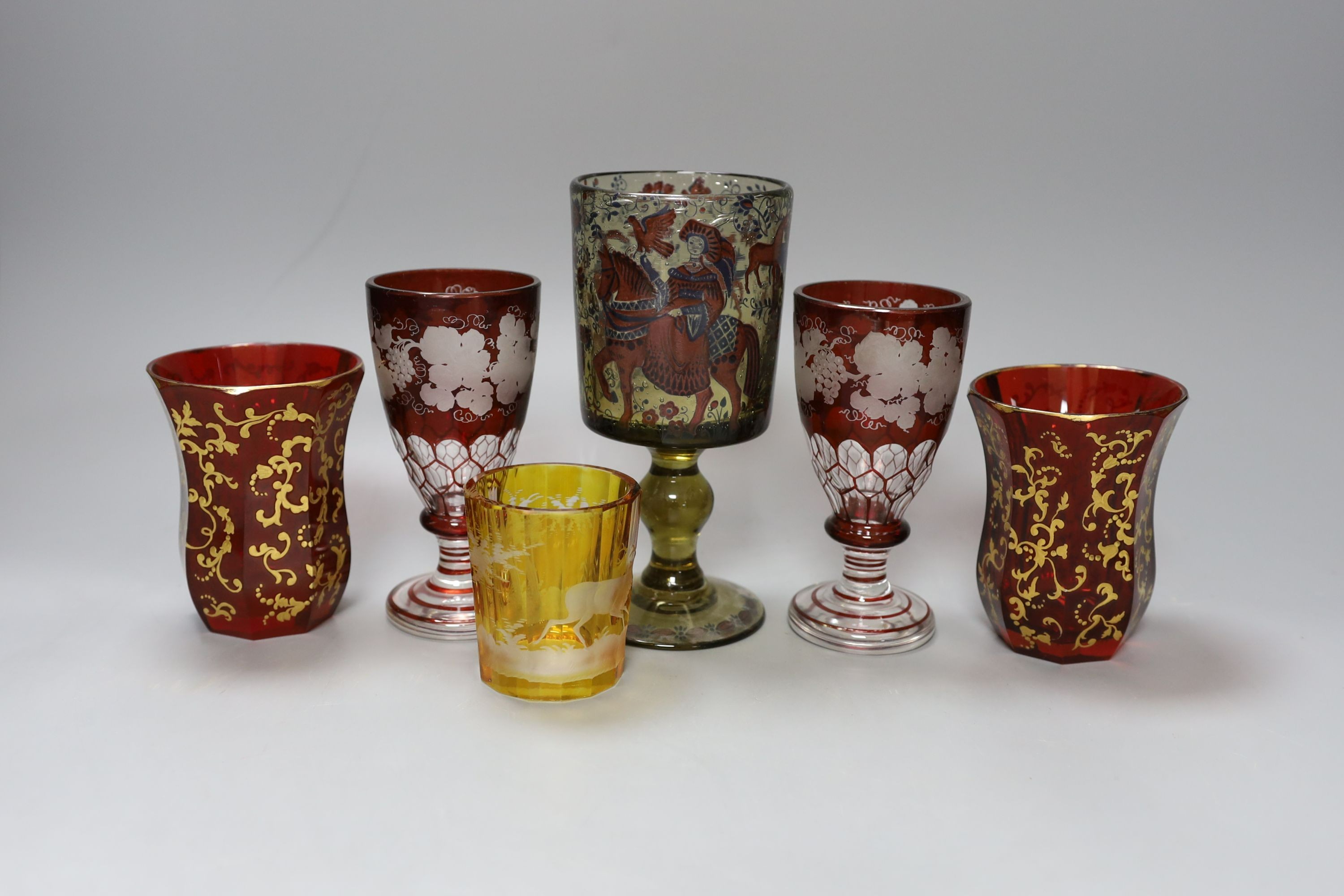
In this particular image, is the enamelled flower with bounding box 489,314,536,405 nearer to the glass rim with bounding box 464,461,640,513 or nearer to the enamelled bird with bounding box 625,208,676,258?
the glass rim with bounding box 464,461,640,513

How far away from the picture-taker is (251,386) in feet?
4.88

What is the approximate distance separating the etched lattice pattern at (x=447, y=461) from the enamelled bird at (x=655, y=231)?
0.33 metres

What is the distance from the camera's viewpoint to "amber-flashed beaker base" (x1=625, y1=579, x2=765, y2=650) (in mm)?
1569

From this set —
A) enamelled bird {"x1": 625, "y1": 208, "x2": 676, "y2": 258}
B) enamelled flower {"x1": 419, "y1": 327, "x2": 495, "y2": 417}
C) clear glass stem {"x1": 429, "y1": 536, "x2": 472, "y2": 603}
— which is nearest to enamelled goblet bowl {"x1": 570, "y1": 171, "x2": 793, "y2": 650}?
enamelled bird {"x1": 625, "y1": 208, "x2": 676, "y2": 258}

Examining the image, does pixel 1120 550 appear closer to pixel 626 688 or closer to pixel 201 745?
pixel 626 688

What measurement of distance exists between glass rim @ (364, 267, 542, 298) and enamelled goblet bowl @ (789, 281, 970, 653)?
0.33 meters

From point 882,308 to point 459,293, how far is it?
51cm

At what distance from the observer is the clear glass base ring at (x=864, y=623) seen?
1569 mm

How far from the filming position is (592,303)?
4.87ft

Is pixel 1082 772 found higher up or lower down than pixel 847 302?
lower down

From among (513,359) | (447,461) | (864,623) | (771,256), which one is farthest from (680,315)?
(864,623)

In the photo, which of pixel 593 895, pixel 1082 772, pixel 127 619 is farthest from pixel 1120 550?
pixel 127 619

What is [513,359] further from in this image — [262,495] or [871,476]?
[871,476]

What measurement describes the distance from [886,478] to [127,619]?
940mm
